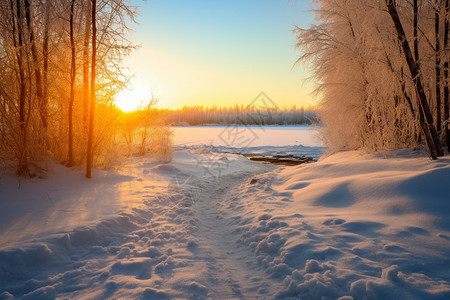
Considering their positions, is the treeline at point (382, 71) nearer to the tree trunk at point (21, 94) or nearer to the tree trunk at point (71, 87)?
the tree trunk at point (71, 87)

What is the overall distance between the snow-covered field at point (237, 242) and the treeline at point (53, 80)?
4.00ft

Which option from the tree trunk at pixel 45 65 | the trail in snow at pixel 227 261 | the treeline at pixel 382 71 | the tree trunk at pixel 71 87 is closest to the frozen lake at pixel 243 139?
the treeline at pixel 382 71

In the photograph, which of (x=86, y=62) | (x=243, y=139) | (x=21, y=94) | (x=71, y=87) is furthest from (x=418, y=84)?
(x=243, y=139)

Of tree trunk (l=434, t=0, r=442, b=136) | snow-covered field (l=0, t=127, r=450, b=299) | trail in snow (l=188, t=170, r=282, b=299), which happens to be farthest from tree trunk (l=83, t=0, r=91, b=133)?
tree trunk (l=434, t=0, r=442, b=136)

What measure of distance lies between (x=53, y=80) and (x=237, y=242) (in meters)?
7.23

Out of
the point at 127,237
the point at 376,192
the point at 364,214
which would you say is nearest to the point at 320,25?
the point at 376,192

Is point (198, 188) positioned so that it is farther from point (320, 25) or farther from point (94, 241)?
point (320, 25)

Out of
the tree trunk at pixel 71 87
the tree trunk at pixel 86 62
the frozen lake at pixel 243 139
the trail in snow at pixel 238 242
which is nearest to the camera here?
the trail in snow at pixel 238 242

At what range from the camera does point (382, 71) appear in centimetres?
659

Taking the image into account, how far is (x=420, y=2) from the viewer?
6180 mm

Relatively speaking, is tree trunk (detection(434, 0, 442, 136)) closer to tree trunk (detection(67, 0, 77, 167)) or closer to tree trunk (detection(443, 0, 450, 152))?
tree trunk (detection(443, 0, 450, 152))

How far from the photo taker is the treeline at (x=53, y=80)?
18.4ft

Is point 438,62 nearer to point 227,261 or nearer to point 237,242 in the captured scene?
point 237,242

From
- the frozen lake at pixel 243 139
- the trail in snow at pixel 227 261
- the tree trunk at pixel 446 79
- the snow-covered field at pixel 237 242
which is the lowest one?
the trail in snow at pixel 227 261
